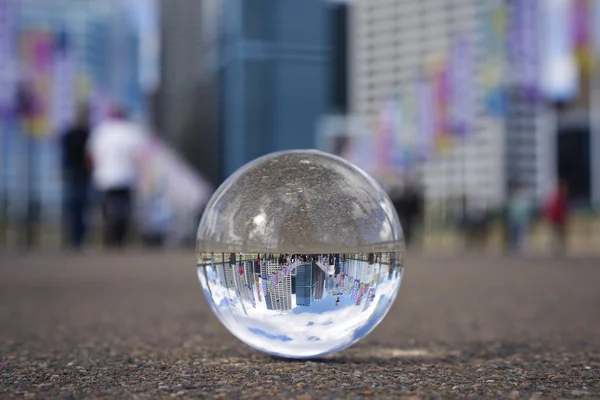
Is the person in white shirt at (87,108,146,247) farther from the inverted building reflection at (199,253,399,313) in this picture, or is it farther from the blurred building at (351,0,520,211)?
the blurred building at (351,0,520,211)

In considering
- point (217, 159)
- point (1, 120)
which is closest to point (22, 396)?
point (1, 120)

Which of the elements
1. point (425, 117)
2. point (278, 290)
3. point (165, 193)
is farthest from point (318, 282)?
point (425, 117)

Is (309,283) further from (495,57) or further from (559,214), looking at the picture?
(495,57)

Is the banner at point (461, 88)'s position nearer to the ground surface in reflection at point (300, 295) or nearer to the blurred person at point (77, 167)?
the blurred person at point (77, 167)

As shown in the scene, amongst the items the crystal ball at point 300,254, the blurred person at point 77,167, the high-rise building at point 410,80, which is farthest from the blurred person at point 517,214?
the high-rise building at point 410,80

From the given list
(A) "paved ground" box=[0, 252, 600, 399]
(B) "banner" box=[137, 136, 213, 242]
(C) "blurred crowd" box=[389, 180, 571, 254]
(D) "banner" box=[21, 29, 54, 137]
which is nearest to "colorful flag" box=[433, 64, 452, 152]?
(C) "blurred crowd" box=[389, 180, 571, 254]
